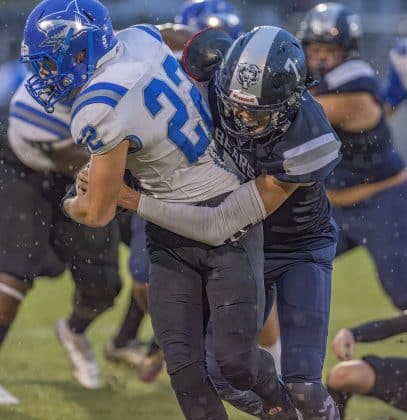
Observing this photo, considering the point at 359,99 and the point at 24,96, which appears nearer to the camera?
the point at 24,96

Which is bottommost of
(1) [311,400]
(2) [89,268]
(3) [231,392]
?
(2) [89,268]

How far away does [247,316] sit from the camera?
3.71 m

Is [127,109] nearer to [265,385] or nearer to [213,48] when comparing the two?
[213,48]

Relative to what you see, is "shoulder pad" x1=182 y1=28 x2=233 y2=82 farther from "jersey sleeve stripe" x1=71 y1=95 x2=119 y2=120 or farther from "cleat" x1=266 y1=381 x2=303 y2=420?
"cleat" x1=266 y1=381 x2=303 y2=420

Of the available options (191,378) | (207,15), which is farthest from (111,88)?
(207,15)

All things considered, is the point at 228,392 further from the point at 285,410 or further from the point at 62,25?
the point at 62,25

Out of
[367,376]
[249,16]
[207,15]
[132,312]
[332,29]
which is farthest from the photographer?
[249,16]

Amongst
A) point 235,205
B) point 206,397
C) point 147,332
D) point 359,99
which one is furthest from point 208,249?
point 147,332

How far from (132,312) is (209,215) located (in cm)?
220

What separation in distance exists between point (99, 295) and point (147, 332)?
1.42m

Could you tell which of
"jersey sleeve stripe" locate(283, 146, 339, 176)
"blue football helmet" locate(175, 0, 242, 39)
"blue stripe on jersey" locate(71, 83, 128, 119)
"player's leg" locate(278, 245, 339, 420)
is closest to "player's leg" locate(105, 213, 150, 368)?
"blue football helmet" locate(175, 0, 242, 39)

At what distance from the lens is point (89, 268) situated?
17.3ft

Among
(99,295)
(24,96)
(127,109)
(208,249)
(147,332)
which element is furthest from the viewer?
(147,332)

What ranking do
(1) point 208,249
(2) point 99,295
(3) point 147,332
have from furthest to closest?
(3) point 147,332, (2) point 99,295, (1) point 208,249
